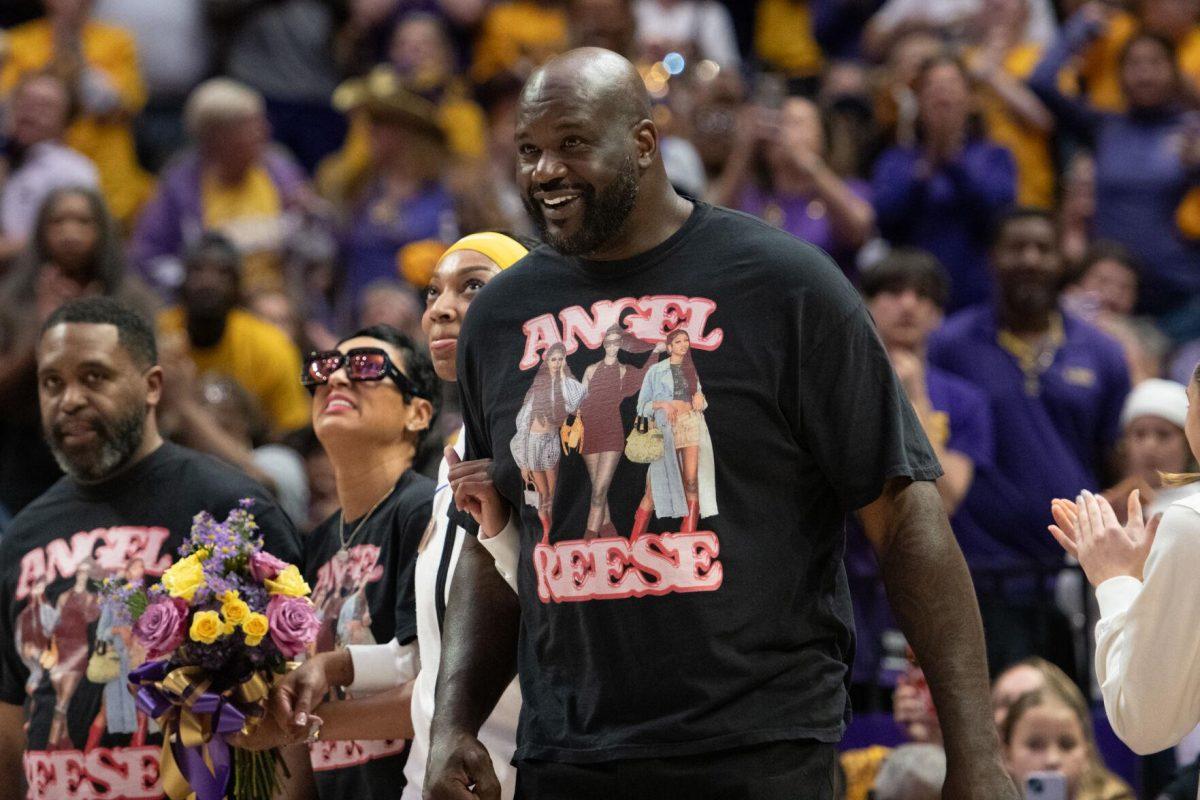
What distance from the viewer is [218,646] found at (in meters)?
4.55

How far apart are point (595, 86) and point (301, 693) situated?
67.4 inches

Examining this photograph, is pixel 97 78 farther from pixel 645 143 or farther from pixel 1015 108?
pixel 645 143

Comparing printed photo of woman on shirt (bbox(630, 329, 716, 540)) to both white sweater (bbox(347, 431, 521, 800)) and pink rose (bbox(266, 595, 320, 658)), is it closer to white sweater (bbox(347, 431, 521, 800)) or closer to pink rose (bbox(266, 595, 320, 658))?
white sweater (bbox(347, 431, 521, 800))

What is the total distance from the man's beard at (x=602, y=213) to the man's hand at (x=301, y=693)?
144 cm

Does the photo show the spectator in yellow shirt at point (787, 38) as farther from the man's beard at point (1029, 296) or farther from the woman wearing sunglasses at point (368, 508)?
the woman wearing sunglasses at point (368, 508)

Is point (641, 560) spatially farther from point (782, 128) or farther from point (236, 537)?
point (782, 128)

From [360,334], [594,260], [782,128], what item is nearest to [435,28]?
[782,128]

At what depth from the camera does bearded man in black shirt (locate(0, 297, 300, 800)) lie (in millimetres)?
5148

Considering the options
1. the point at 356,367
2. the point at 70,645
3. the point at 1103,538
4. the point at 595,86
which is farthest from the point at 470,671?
the point at 70,645

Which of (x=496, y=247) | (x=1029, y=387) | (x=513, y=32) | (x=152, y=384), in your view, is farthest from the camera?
(x=513, y=32)

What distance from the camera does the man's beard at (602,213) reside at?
3.62 meters

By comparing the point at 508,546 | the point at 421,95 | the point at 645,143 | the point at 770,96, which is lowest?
the point at 508,546

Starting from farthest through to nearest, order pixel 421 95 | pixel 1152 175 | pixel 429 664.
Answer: pixel 421 95 < pixel 1152 175 < pixel 429 664

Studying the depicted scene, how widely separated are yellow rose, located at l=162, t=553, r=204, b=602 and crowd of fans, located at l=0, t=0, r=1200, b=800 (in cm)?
251
